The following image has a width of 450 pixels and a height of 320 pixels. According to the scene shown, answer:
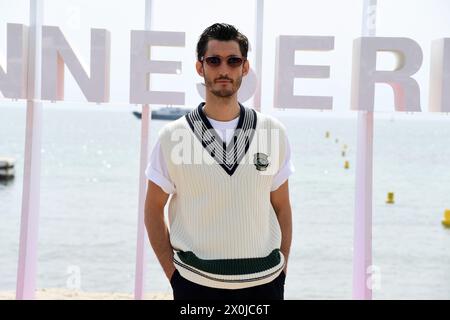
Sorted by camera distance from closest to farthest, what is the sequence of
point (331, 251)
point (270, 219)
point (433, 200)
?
point (270, 219) < point (331, 251) < point (433, 200)

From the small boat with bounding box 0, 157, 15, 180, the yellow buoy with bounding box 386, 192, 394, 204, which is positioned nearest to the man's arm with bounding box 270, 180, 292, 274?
the yellow buoy with bounding box 386, 192, 394, 204

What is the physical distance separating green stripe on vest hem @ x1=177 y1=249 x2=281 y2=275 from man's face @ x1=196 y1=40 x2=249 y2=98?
61cm

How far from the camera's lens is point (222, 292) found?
2365 millimetres

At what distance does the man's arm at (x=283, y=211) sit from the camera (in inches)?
103

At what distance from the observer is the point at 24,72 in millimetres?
4223

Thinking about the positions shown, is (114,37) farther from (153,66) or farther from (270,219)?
(270,219)

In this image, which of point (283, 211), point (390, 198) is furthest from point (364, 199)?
point (390, 198)

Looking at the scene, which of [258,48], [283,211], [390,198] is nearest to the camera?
[283,211]

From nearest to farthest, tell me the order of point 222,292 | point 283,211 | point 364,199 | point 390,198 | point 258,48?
point 222,292 → point 283,211 → point 258,48 → point 364,199 → point 390,198

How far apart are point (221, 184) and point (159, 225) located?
1.11 ft

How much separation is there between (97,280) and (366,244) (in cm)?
529

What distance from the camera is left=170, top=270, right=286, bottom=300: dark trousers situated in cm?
237

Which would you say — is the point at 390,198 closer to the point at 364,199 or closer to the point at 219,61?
the point at 364,199
